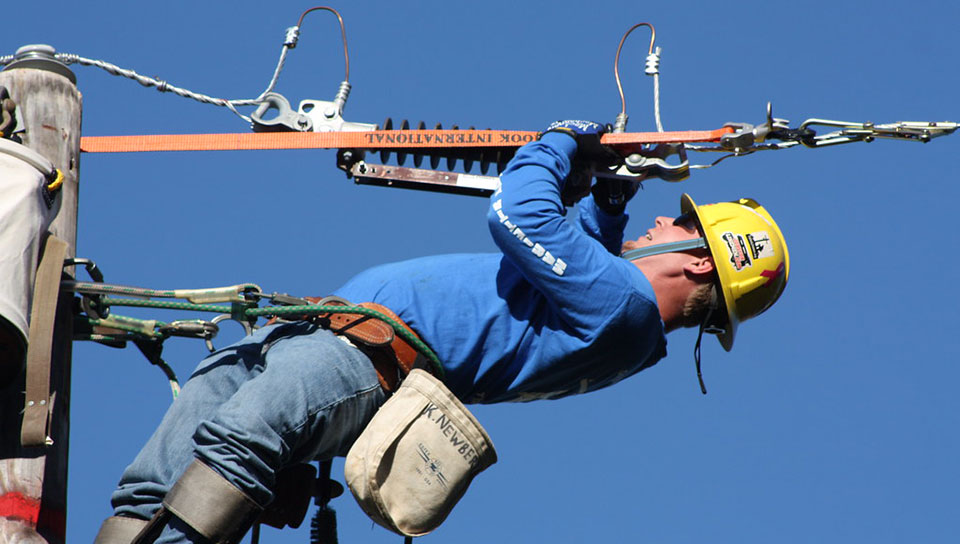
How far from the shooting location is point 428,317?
5859mm

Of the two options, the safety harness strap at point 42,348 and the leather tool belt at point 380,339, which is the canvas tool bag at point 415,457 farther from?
the safety harness strap at point 42,348

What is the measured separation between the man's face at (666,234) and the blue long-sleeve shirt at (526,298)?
1.64 feet

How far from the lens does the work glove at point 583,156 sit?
6.32m

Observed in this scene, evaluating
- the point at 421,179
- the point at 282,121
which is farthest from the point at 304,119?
the point at 421,179

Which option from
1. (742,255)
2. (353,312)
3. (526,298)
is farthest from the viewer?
(742,255)

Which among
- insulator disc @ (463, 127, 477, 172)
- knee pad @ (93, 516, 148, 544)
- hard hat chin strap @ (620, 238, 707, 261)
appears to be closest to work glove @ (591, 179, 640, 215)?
hard hat chin strap @ (620, 238, 707, 261)

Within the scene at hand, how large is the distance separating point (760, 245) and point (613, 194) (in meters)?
0.77

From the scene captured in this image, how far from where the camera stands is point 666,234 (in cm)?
671

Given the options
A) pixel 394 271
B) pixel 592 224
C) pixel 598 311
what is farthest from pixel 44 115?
pixel 592 224

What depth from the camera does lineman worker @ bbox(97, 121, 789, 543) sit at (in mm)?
5227

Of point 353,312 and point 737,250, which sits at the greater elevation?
point 737,250

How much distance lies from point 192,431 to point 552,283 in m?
1.55

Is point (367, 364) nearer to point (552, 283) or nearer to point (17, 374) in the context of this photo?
point (552, 283)

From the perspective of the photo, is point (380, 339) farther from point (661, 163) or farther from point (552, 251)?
point (661, 163)
